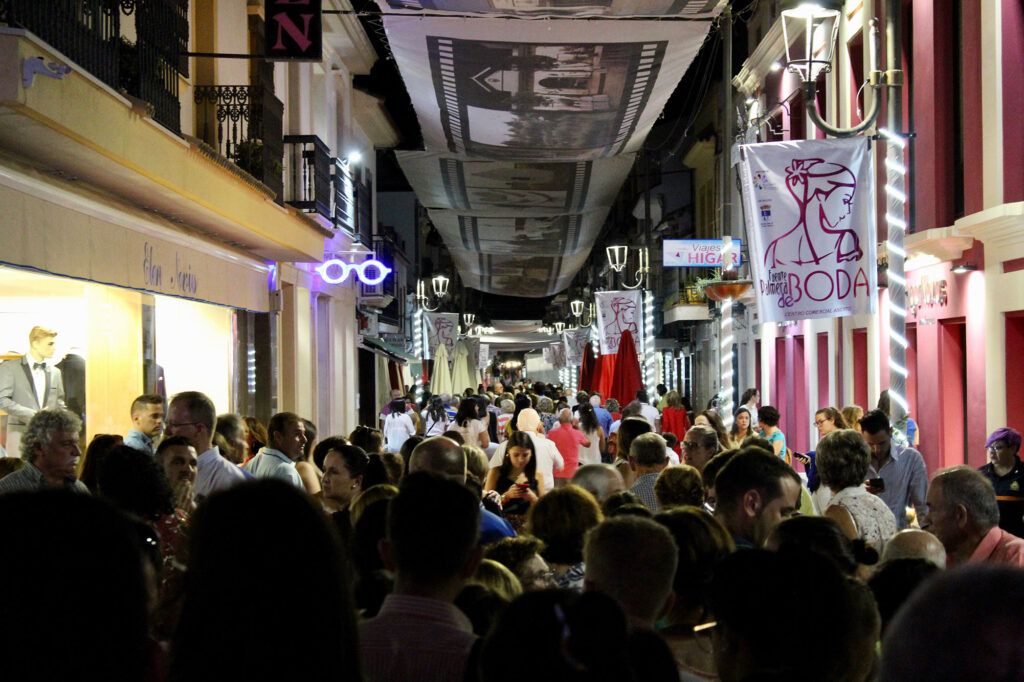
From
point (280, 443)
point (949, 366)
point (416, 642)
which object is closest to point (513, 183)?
point (949, 366)

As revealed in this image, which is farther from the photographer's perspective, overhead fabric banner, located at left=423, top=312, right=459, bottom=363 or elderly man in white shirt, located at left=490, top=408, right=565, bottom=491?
overhead fabric banner, located at left=423, top=312, right=459, bottom=363

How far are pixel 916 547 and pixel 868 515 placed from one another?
1513 mm

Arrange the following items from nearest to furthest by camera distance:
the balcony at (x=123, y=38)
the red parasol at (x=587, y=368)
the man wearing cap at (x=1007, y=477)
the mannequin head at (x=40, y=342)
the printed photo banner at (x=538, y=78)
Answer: the balcony at (x=123, y=38) → the man wearing cap at (x=1007, y=477) → the mannequin head at (x=40, y=342) → the printed photo banner at (x=538, y=78) → the red parasol at (x=587, y=368)

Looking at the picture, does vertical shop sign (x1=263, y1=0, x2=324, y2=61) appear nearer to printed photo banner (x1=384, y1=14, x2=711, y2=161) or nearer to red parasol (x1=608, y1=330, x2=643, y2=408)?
printed photo banner (x1=384, y1=14, x2=711, y2=161)

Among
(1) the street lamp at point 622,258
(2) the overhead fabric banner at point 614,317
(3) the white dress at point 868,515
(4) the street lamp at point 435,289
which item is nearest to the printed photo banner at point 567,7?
(3) the white dress at point 868,515

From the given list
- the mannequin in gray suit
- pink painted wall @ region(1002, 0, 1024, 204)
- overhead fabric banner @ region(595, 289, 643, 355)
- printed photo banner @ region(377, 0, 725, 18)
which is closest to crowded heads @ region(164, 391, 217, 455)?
the mannequin in gray suit

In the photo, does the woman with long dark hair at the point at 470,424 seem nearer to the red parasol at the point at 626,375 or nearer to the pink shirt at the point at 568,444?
the pink shirt at the point at 568,444

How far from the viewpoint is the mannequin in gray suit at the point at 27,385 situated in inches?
444

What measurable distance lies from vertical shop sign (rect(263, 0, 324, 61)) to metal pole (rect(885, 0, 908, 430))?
5.08 m

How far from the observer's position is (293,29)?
12359 mm

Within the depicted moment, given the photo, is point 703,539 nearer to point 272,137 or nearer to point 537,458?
point 537,458

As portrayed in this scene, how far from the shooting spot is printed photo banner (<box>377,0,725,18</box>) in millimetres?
11648

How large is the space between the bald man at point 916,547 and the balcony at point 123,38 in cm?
564

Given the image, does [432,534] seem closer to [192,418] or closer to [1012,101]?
[192,418]
